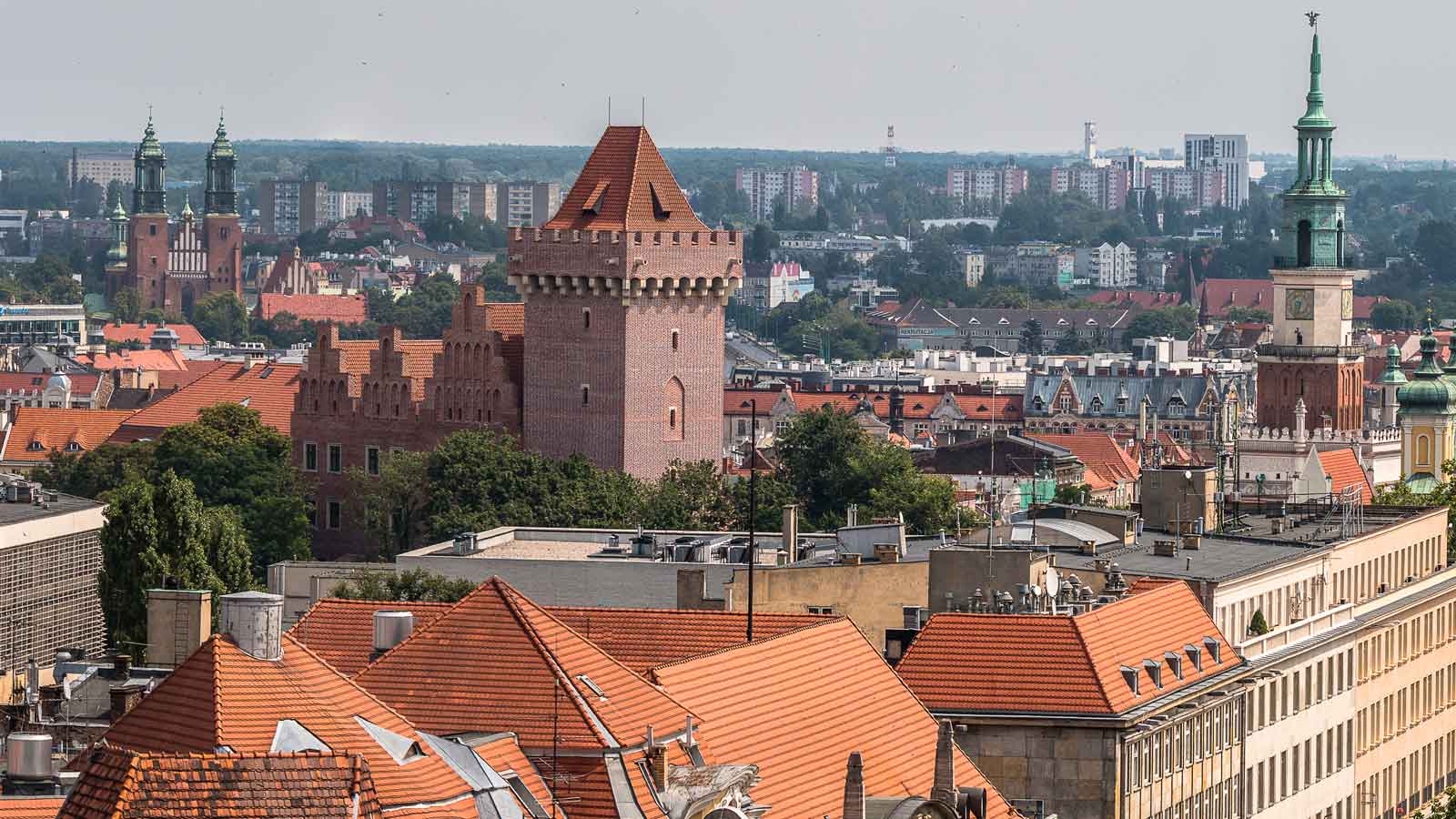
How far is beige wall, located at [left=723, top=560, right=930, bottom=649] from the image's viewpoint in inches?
2562

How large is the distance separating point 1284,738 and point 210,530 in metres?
28.9

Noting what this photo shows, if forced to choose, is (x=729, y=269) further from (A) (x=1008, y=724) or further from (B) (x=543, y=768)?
(B) (x=543, y=768)

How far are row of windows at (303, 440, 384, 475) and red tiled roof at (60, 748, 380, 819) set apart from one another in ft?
321

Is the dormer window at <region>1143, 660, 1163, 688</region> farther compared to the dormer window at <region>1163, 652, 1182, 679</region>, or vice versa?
the dormer window at <region>1163, 652, 1182, 679</region>

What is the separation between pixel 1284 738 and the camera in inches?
2653

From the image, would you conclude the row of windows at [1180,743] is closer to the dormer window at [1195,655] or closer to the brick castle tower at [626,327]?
the dormer window at [1195,655]

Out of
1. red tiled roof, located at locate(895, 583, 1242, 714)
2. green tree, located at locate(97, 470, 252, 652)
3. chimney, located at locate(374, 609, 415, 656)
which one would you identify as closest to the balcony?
green tree, located at locate(97, 470, 252, 652)

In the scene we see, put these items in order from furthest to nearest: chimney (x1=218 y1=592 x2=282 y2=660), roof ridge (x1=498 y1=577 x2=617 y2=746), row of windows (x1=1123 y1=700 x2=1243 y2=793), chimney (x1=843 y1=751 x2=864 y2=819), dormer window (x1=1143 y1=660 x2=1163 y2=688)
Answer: dormer window (x1=1143 y1=660 x2=1163 y2=688)
row of windows (x1=1123 y1=700 x2=1243 y2=793)
roof ridge (x1=498 y1=577 x2=617 y2=746)
chimney (x1=843 y1=751 x2=864 y2=819)
chimney (x1=218 y1=592 x2=282 y2=660)

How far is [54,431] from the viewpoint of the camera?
162875mm

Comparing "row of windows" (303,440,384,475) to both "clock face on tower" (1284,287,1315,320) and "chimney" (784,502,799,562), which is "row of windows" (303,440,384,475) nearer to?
"clock face on tower" (1284,287,1315,320)

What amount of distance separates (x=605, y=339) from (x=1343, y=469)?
26.8 metres

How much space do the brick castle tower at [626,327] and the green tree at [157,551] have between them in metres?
29.0

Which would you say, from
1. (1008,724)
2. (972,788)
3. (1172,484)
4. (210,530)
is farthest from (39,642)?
(972,788)

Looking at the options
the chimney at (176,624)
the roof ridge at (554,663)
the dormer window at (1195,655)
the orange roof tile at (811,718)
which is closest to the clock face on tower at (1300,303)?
the dormer window at (1195,655)
